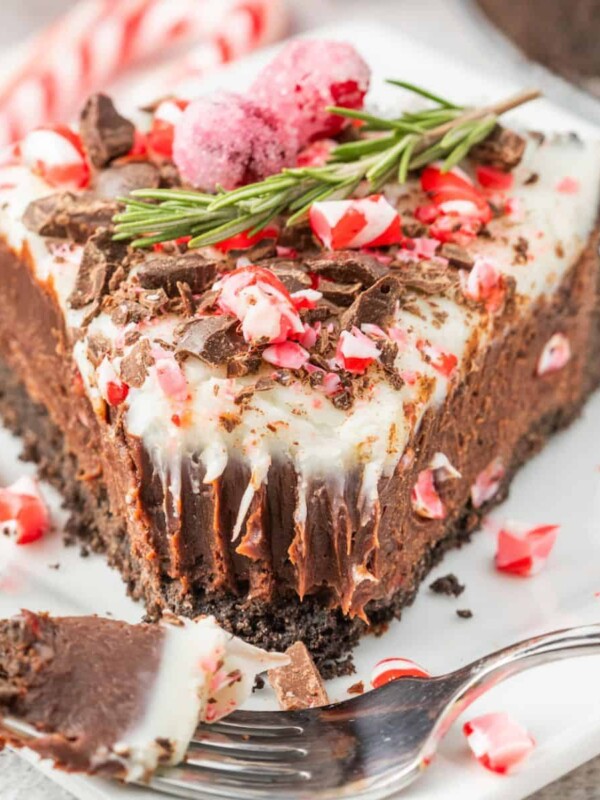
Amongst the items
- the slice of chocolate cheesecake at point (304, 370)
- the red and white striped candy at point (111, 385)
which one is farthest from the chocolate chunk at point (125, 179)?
the red and white striped candy at point (111, 385)

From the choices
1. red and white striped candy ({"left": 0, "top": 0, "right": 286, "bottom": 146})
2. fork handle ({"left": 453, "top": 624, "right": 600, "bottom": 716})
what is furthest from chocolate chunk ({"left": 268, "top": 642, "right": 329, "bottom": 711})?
red and white striped candy ({"left": 0, "top": 0, "right": 286, "bottom": 146})

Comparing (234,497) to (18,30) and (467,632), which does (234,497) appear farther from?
(18,30)

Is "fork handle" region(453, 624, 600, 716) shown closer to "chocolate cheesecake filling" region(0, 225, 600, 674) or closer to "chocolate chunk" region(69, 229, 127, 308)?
"chocolate cheesecake filling" region(0, 225, 600, 674)

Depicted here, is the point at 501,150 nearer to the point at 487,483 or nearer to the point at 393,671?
the point at 487,483

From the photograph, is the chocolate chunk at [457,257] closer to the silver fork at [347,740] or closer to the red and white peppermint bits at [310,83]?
the red and white peppermint bits at [310,83]

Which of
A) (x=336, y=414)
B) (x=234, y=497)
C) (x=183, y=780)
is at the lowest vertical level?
(x=183, y=780)

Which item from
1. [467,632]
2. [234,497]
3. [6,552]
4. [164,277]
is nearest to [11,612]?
[6,552]
